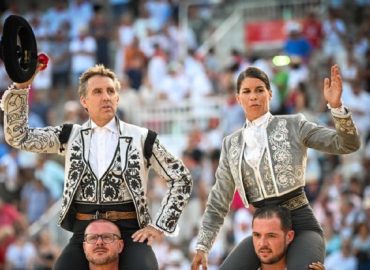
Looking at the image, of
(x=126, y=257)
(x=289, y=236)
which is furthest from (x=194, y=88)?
(x=289, y=236)

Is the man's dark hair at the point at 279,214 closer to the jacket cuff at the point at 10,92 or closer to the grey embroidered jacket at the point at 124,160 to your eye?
the grey embroidered jacket at the point at 124,160

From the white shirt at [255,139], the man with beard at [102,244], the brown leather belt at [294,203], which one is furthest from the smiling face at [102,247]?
the brown leather belt at [294,203]

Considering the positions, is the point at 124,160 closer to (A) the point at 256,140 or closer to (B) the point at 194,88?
(A) the point at 256,140

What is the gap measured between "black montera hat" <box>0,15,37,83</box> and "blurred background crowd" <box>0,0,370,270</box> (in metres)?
6.43

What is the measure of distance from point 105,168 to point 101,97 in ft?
1.71

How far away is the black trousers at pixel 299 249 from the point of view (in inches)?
329

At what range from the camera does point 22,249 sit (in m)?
16.8

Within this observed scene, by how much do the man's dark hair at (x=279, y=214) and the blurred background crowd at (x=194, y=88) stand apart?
5.66 metres

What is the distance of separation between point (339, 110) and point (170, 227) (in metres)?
1.58

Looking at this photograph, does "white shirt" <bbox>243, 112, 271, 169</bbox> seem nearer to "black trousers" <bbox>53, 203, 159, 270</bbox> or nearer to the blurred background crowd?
"black trousers" <bbox>53, 203, 159, 270</bbox>

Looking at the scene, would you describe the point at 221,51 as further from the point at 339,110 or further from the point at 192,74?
the point at 339,110

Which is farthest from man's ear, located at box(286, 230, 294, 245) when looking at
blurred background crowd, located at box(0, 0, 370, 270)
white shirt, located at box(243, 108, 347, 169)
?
blurred background crowd, located at box(0, 0, 370, 270)

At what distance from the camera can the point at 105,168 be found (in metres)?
8.78

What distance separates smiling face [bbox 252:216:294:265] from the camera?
846cm
